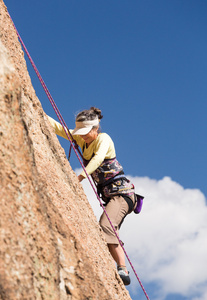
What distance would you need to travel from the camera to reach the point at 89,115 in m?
6.99

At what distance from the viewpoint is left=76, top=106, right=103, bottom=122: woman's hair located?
695cm

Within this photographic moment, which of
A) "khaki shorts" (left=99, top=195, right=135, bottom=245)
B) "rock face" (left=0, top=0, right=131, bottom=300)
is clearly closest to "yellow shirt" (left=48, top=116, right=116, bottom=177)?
"khaki shorts" (left=99, top=195, right=135, bottom=245)

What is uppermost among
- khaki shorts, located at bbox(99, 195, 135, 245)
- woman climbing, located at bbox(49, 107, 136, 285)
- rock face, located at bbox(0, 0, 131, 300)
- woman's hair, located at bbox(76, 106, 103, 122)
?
woman's hair, located at bbox(76, 106, 103, 122)

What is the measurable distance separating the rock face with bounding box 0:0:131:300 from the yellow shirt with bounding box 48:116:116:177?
134 cm

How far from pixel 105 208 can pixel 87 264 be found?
2536 mm

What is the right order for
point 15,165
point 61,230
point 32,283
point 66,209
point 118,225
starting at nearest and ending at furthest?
point 32,283 < point 15,165 < point 61,230 < point 66,209 < point 118,225

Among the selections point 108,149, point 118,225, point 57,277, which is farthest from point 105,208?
point 57,277

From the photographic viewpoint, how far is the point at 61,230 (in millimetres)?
4262

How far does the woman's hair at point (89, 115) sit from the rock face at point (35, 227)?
1811 millimetres

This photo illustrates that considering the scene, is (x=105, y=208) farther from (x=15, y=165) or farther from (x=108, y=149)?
(x=15, y=165)

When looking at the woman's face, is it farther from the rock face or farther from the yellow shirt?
the rock face

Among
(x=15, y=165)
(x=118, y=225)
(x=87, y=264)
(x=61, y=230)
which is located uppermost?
(x=118, y=225)

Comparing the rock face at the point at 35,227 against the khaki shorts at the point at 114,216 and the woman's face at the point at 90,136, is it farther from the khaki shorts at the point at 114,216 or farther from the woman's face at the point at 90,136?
the woman's face at the point at 90,136

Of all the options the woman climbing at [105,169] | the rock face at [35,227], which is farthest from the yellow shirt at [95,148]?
the rock face at [35,227]
